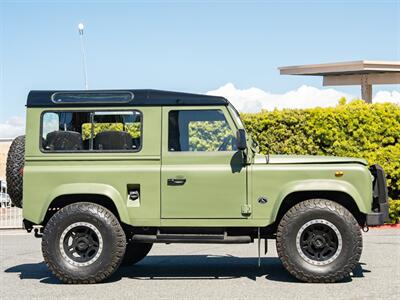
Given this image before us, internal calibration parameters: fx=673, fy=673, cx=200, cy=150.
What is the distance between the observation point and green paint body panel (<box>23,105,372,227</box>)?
27.6ft

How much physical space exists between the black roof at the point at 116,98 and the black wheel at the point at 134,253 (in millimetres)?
2401

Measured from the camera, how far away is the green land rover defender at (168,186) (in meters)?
8.34

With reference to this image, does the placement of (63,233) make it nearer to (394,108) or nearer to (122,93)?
(122,93)

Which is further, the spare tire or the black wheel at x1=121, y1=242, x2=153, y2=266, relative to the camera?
the black wheel at x1=121, y1=242, x2=153, y2=266

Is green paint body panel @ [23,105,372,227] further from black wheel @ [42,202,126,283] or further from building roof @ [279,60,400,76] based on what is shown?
building roof @ [279,60,400,76]

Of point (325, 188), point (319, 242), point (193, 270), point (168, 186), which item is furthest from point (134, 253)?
point (325, 188)

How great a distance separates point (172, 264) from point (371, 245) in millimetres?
3925

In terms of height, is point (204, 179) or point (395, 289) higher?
point (204, 179)

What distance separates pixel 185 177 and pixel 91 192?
1210 mm

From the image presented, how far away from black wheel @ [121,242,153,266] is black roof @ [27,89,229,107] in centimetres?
240

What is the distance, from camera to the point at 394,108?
1564cm

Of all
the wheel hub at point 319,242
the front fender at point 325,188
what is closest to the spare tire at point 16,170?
the front fender at point 325,188

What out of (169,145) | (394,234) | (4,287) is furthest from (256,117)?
(4,287)

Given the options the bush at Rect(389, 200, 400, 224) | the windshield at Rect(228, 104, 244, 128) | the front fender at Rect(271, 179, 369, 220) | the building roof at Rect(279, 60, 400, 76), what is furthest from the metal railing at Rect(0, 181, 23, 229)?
the building roof at Rect(279, 60, 400, 76)
